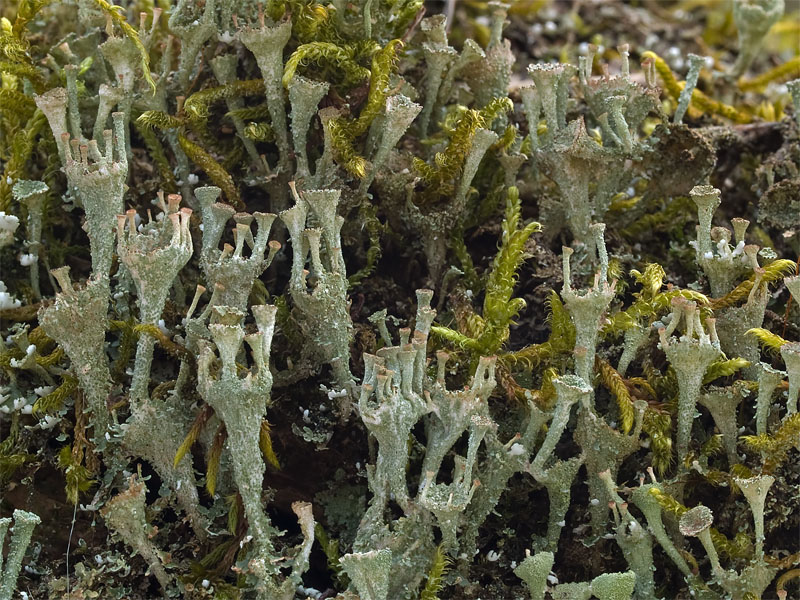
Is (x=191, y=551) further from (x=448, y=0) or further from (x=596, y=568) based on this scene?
(x=448, y=0)

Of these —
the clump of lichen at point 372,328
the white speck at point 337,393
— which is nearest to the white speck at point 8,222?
the clump of lichen at point 372,328

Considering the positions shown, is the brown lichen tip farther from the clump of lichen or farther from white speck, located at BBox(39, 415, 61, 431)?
white speck, located at BBox(39, 415, 61, 431)

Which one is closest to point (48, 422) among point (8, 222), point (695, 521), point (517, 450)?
point (8, 222)

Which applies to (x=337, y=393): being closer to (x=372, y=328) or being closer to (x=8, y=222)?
(x=372, y=328)

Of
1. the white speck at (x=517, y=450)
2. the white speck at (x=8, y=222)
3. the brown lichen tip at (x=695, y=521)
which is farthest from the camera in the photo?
the white speck at (x=8, y=222)

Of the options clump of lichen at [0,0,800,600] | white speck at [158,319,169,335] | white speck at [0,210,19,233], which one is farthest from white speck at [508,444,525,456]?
white speck at [0,210,19,233]

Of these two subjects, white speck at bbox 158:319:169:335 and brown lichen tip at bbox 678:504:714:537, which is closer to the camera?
brown lichen tip at bbox 678:504:714:537

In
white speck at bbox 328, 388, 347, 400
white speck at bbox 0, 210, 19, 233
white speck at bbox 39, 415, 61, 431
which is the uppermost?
white speck at bbox 0, 210, 19, 233

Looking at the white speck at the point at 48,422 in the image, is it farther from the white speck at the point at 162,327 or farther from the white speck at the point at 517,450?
the white speck at the point at 517,450

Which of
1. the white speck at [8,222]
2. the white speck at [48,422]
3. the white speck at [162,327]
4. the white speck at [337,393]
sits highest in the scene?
the white speck at [8,222]
